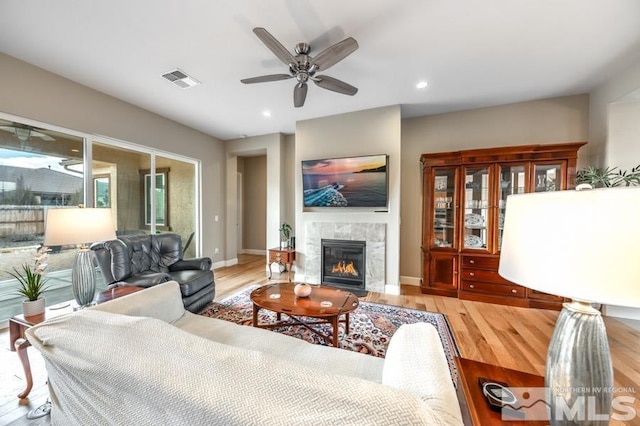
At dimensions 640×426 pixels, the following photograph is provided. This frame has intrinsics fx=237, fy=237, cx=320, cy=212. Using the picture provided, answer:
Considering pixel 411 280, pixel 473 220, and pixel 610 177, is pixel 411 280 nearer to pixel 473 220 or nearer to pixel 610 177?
pixel 473 220

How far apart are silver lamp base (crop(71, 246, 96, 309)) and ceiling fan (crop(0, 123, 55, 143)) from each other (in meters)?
2.14

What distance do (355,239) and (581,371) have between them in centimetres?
320

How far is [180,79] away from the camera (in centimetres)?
287

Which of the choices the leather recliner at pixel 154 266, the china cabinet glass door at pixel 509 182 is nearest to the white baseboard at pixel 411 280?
the china cabinet glass door at pixel 509 182

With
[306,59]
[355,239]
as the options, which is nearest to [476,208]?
[355,239]

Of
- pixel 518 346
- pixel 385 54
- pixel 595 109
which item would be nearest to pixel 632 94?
pixel 595 109

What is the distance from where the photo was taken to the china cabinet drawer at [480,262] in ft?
10.8

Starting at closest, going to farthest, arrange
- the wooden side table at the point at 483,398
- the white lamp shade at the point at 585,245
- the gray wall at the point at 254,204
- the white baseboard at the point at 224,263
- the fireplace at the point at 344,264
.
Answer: the white lamp shade at the point at 585,245 → the wooden side table at the point at 483,398 → the fireplace at the point at 344,264 → the white baseboard at the point at 224,263 → the gray wall at the point at 254,204

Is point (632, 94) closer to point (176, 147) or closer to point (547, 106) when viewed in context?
point (547, 106)

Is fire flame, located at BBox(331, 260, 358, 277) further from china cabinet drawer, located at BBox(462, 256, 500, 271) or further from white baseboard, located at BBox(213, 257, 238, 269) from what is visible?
white baseboard, located at BBox(213, 257, 238, 269)

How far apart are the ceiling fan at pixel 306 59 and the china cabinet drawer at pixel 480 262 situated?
2810 millimetres

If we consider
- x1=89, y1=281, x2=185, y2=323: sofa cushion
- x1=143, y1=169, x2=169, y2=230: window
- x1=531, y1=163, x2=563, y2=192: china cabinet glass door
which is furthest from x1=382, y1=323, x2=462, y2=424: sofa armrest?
x1=143, y1=169, x2=169, y2=230: window

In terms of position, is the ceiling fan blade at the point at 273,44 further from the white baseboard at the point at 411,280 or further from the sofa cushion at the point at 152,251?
the white baseboard at the point at 411,280

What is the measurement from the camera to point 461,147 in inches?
151
